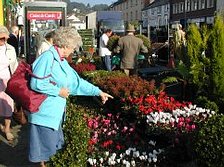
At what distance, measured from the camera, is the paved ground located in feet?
19.9

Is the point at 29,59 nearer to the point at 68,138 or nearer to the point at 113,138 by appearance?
the point at 113,138

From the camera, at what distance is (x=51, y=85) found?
448cm

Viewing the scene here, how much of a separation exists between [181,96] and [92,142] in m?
3.07

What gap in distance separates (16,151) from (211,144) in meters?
3.66

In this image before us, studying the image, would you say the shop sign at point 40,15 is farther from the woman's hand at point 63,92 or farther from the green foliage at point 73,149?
the green foliage at point 73,149

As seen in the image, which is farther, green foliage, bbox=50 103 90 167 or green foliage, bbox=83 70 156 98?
green foliage, bbox=83 70 156 98

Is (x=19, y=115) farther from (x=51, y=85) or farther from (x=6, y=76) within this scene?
(x=51, y=85)

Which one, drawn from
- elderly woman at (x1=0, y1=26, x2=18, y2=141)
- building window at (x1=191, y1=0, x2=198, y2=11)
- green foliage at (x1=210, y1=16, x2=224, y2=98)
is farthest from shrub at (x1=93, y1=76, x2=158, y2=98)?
building window at (x1=191, y1=0, x2=198, y2=11)

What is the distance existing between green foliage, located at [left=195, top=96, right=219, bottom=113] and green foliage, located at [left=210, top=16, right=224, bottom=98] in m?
0.19

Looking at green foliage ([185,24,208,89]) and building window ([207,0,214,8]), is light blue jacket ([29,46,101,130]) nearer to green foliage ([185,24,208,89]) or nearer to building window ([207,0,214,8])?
green foliage ([185,24,208,89])

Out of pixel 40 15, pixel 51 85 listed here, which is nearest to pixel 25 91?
pixel 51 85

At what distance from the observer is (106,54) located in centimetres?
1611

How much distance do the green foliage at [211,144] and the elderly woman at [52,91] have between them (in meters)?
1.46

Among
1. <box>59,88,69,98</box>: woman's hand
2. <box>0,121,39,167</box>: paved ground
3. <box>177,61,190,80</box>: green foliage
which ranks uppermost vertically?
<box>59,88,69,98</box>: woman's hand
